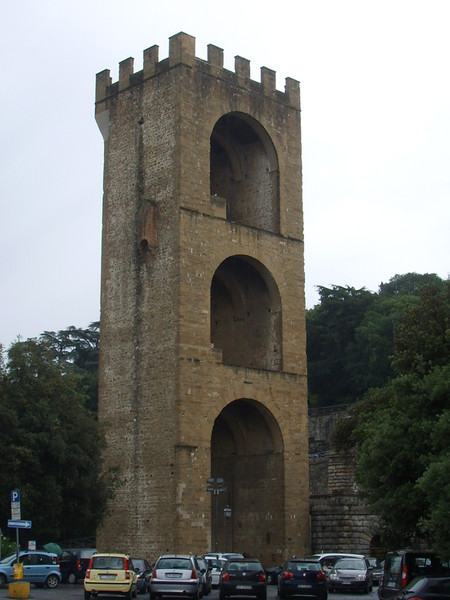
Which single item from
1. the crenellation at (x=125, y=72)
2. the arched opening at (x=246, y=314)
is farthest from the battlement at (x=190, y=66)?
the arched opening at (x=246, y=314)

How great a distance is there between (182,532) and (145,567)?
9.90ft

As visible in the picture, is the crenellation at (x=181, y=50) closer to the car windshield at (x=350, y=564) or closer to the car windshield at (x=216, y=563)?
the car windshield at (x=216, y=563)

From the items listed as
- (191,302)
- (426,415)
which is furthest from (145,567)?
(426,415)

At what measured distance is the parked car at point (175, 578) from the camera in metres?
23.6

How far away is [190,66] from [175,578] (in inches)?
858

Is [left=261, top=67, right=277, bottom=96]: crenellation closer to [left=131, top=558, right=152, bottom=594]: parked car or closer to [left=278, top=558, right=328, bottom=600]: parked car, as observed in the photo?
[left=131, top=558, right=152, bottom=594]: parked car

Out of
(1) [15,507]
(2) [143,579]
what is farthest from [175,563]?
(2) [143,579]

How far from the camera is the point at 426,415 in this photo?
22500mm

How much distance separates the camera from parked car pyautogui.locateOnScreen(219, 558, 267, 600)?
24109mm

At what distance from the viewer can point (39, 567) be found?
31.6 m

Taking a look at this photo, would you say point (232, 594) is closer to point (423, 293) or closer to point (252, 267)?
point (423, 293)

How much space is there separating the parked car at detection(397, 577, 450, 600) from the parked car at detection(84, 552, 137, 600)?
832cm

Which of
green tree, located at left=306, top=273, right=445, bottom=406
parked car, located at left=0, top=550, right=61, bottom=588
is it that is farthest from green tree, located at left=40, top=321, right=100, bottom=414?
parked car, located at left=0, top=550, right=61, bottom=588

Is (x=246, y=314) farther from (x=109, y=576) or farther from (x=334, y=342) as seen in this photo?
(x=334, y=342)
